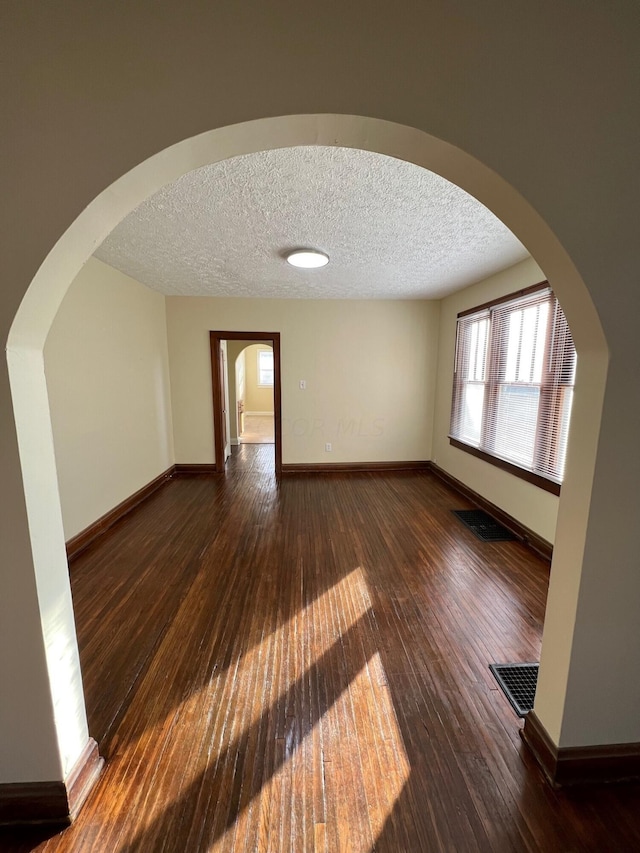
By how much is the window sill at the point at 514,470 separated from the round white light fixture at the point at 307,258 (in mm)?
2584

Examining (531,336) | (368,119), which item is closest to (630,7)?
(368,119)

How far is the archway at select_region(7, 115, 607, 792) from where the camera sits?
894mm

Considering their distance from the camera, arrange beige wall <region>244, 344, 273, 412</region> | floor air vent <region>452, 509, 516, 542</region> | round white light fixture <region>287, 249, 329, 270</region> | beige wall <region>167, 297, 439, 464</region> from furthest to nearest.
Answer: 1. beige wall <region>244, 344, 273, 412</region>
2. beige wall <region>167, 297, 439, 464</region>
3. floor air vent <region>452, 509, 516, 542</region>
4. round white light fixture <region>287, 249, 329, 270</region>

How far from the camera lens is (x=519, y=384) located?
3.09 m

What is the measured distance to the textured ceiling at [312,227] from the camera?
67.6 inches

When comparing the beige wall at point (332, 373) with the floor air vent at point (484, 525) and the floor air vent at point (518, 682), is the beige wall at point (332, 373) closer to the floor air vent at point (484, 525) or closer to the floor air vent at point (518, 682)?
the floor air vent at point (484, 525)

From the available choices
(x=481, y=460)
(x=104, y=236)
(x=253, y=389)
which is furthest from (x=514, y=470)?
(x=253, y=389)

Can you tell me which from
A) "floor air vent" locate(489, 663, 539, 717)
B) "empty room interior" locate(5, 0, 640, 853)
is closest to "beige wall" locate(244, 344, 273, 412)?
"empty room interior" locate(5, 0, 640, 853)

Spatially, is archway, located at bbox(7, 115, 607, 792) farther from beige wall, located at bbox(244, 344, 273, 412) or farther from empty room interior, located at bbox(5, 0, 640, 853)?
beige wall, located at bbox(244, 344, 273, 412)

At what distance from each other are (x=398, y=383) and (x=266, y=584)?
140 inches

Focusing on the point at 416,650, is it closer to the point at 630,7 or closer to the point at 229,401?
the point at 630,7

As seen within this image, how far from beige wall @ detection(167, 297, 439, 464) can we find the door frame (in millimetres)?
79

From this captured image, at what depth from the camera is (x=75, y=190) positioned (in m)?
0.85

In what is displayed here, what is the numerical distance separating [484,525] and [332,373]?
2.79 metres
